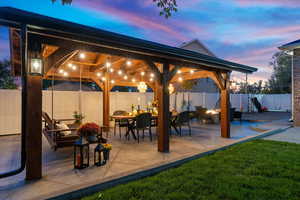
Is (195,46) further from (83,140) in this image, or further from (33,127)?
(33,127)

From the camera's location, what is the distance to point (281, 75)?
2169 cm

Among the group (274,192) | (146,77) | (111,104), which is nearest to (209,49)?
(146,77)

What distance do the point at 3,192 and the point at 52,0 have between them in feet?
8.29

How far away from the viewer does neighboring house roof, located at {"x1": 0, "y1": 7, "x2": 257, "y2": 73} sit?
7.32 feet

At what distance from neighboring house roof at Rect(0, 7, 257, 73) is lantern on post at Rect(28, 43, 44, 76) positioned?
0.25m

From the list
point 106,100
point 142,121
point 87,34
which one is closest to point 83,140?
point 87,34

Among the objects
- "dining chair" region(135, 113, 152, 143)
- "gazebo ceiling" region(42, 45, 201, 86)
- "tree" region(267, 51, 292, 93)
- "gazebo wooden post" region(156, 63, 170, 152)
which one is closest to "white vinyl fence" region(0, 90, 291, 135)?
"gazebo ceiling" region(42, 45, 201, 86)

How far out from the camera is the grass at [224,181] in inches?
92.9

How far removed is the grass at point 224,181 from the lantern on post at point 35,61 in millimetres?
1922

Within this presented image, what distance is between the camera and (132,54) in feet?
12.3


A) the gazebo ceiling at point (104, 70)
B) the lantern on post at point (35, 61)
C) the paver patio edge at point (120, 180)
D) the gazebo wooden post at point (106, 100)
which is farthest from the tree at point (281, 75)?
the lantern on post at point (35, 61)

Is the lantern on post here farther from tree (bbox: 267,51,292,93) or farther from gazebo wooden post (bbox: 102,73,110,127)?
tree (bbox: 267,51,292,93)

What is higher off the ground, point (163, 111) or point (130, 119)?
point (163, 111)

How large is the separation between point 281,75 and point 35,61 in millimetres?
25983
